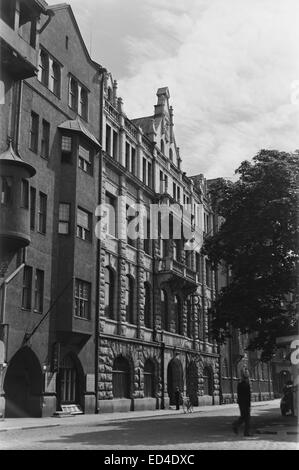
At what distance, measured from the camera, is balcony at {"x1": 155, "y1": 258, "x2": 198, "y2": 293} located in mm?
42688

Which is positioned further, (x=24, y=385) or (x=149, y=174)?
(x=149, y=174)

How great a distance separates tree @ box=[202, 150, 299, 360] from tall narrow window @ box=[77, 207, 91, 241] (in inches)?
335

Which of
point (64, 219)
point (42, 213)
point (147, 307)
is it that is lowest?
point (147, 307)

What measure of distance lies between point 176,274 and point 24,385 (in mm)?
17646

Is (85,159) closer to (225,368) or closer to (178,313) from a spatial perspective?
(178,313)

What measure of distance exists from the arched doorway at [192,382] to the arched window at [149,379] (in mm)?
7939

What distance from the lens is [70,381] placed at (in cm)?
3083

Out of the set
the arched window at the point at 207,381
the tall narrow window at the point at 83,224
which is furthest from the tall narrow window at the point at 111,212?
the arched window at the point at 207,381

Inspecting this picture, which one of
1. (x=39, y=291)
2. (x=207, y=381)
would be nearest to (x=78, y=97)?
(x=39, y=291)

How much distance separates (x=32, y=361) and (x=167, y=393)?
16.4m

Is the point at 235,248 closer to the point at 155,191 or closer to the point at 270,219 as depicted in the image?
the point at 270,219

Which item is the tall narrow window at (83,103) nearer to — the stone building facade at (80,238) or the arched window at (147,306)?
the stone building facade at (80,238)
